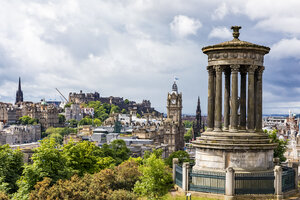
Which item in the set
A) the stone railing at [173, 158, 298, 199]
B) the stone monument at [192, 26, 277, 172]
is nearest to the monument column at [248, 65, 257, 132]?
the stone monument at [192, 26, 277, 172]

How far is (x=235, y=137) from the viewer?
36.2 metres

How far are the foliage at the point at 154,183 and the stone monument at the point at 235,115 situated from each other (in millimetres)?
3936

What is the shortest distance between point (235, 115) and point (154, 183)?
361 inches

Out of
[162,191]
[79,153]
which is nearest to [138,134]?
[79,153]

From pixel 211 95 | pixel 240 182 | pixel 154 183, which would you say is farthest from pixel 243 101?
pixel 154 183

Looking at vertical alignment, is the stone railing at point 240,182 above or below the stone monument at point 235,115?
below

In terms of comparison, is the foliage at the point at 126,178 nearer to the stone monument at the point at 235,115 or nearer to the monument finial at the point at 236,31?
the stone monument at the point at 235,115

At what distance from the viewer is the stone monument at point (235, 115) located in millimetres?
35562

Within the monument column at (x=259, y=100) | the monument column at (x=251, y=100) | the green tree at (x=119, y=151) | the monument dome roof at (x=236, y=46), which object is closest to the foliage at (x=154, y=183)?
the monument column at (x=251, y=100)

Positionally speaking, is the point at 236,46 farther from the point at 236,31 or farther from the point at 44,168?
the point at 44,168

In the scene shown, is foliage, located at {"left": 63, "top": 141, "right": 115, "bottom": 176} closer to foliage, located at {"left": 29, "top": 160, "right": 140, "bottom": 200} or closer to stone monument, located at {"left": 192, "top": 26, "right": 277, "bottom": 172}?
foliage, located at {"left": 29, "top": 160, "right": 140, "bottom": 200}

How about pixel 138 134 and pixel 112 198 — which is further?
pixel 138 134

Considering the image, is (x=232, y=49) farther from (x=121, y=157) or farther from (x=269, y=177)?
(x=121, y=157)

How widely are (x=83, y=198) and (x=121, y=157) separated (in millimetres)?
70718
